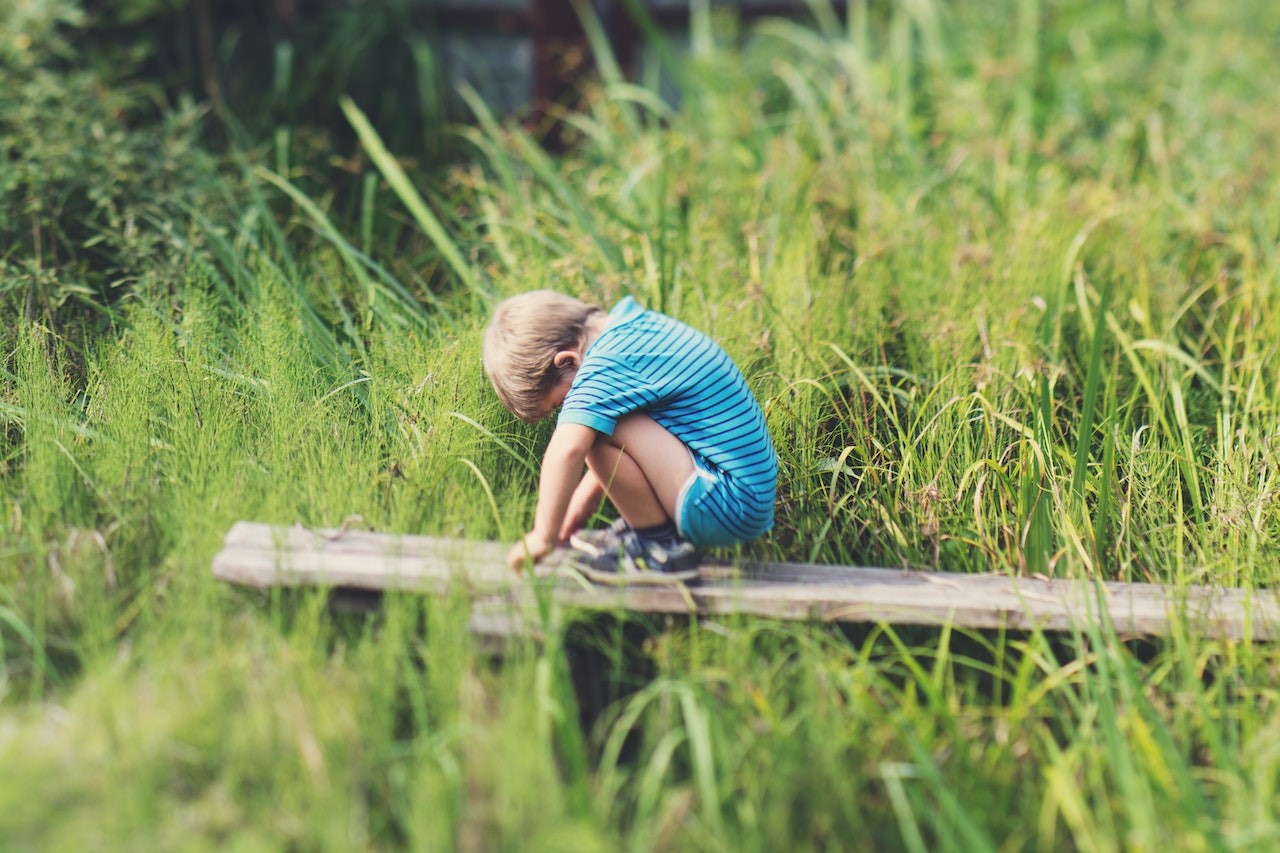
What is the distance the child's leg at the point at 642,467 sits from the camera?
2.55 metres

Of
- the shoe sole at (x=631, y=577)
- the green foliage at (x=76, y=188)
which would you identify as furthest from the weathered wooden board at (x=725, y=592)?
the green foliage at (x=76, y=188)

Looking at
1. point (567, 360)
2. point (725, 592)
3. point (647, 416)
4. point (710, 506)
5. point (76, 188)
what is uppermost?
point (76, 188)

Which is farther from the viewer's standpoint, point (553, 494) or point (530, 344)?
point (530, 344)

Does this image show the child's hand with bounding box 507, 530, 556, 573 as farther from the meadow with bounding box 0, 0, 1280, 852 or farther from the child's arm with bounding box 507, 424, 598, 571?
the meadow with bounding box 0, 0, 1280, 852

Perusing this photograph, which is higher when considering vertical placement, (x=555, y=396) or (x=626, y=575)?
(x=555, y=396)

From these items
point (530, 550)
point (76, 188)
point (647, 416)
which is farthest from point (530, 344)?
point (76, 188)

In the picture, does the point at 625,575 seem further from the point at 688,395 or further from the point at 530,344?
the point at 530,344

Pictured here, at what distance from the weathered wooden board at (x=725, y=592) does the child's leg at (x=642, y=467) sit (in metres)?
0.21

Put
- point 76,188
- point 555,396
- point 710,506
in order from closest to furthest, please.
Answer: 1. point 710,506
2. point 555,396
3. point 76,188

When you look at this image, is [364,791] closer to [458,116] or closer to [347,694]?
[347,694]

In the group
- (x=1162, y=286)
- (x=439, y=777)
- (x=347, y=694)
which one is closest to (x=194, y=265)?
(x=347, y=694)

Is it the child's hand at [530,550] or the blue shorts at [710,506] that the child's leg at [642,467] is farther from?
the child's hand at [530,550]

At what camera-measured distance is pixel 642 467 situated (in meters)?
2.57

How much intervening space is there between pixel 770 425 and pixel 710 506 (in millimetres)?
517
